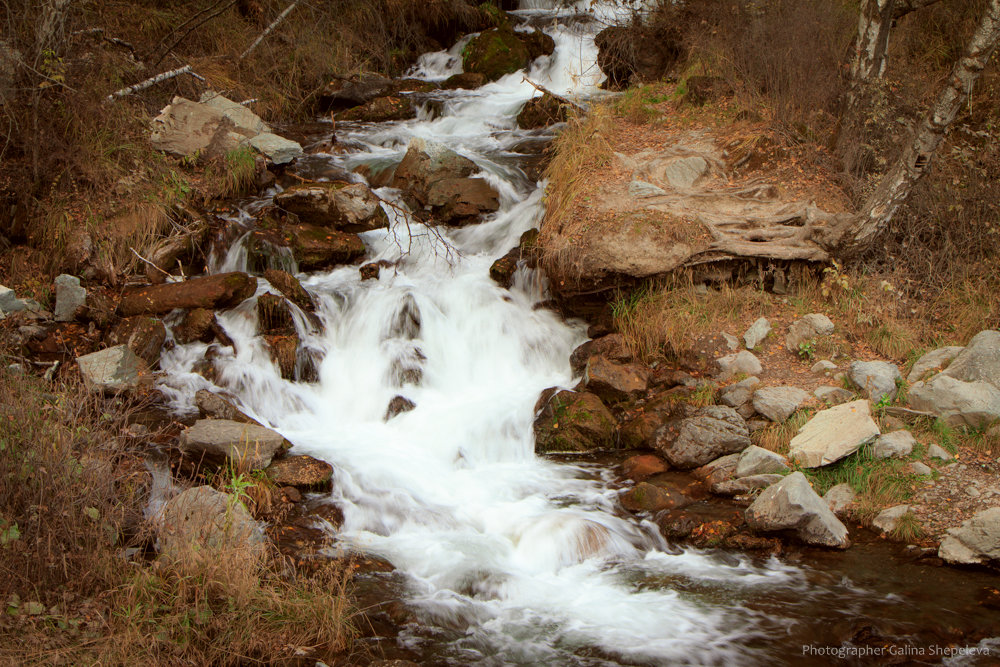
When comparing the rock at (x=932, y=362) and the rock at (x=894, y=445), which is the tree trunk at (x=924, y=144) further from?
the rock at (x=894, y=445)

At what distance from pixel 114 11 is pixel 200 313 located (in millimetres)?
7125

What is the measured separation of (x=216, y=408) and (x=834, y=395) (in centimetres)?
566

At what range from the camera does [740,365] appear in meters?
7.69

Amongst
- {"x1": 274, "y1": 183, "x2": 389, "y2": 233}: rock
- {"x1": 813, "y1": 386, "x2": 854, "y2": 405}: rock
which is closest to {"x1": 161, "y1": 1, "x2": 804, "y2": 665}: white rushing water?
{"x1": 274, "y1": 183, "x2": 389, "y2": 233}: rock

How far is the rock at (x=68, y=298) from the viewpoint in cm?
822

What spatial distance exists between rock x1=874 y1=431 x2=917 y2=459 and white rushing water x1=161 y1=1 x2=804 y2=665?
1504 millimetres

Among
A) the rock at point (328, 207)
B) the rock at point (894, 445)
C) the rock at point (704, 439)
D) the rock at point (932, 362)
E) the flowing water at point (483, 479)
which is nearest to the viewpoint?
the flowing water at point (483, 479)

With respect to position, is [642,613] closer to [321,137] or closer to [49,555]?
[49,555]

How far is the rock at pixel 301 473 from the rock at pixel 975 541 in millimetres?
4700

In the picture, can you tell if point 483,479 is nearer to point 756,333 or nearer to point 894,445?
point 756,333

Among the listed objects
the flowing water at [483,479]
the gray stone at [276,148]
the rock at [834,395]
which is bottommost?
the flowing water at [483,479]

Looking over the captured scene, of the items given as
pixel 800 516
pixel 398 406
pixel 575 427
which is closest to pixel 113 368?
pixel 398 406

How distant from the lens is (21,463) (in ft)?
14.1

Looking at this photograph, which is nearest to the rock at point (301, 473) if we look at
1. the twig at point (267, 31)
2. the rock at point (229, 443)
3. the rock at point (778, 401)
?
the rock at point (229, 443)
